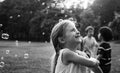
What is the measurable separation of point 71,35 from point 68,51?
4.8 inches

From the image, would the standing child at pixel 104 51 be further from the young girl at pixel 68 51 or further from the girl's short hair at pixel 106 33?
the young girl at pixel 68 51

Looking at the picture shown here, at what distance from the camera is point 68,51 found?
2160 millimetres

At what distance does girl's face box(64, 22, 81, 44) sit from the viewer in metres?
A: 2.13

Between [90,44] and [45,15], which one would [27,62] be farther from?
[45,15]

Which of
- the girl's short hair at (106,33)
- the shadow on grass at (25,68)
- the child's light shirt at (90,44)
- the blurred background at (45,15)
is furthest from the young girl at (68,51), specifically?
the blurred background at (45,15)

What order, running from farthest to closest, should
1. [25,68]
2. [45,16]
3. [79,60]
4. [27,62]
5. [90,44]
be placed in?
[45,16] → [27,62] → [25,68] → [90,44] → [79,60]

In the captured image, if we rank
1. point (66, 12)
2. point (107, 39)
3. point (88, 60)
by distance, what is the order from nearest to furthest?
1. point (88, 60)
2. point (107, 39)
3. point (66, 12)

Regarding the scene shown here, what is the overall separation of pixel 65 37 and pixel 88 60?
0.27m

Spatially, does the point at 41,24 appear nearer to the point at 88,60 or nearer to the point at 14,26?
the point at 14,26

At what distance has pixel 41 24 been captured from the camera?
45.5 m

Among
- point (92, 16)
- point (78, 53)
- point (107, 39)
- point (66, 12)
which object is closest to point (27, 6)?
point (66, 12)

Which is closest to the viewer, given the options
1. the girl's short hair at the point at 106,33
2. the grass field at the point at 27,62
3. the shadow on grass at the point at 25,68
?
the girl's short hair at the point at 106,33

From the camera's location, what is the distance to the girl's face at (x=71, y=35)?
2.13m

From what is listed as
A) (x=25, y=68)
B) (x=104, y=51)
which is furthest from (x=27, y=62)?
(x=104, y=51)
